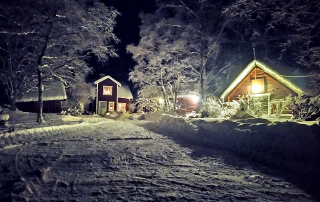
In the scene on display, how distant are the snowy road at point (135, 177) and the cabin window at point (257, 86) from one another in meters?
11.6

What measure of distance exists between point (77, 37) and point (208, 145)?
13446mm

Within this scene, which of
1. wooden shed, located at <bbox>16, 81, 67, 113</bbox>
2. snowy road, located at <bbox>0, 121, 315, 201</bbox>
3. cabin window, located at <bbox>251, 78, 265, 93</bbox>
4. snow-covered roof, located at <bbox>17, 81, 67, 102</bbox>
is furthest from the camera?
wooden shed, located at <bbox>16, 81, 67, 113</bbox>

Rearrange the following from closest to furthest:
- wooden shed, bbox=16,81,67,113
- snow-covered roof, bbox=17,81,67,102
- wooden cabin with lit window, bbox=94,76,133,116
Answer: snow-covered roof, bbox=17,81,67,102, wooden shed, bbox=16,81,67,113, wooden cabin with lit window, bbox=94,76,133,116

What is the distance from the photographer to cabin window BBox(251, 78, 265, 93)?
17703 mm

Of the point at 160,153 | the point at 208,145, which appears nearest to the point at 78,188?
the point at 160,153

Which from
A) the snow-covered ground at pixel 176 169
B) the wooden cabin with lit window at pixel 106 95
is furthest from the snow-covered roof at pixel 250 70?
the wooden cabin with lit window at pixel 106 95

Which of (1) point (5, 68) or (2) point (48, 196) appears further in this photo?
(1) point (5, 68)

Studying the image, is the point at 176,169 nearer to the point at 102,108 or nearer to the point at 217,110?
the point at 217,110

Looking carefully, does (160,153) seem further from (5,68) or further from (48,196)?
(5,68)

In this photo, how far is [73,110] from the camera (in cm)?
3069

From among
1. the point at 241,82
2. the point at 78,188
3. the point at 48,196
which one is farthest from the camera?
the point at 241,82

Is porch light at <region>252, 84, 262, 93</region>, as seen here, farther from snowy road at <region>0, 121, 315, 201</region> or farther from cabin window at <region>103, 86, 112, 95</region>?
cabin window at <region>103, 86, 112, 95</region>

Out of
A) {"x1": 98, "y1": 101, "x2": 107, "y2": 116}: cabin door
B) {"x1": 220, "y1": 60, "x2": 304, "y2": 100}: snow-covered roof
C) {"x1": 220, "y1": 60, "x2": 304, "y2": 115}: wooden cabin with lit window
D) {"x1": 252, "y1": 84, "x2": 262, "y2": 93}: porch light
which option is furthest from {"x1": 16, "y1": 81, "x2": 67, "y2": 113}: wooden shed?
{"x1": 252, "y1": 84, "x2": 262, "y2": 93}: porch light

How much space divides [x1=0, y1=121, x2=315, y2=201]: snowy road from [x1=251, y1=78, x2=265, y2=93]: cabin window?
11.6m
